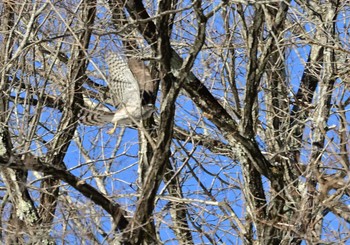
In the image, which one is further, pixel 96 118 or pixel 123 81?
pixel 96 118

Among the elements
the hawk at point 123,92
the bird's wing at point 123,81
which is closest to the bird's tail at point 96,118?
the hawk at point 123,92

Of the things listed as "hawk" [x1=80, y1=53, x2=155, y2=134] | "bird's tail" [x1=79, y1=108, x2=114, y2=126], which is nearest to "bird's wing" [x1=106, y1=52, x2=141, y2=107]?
"hawk" [x1=80, y1=53, x2=155, y2=134]

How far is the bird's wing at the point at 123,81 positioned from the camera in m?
6.28

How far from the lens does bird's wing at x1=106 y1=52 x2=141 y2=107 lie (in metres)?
6.28

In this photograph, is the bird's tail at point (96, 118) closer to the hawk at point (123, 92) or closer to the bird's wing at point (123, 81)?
the hawk at point (123, 92)

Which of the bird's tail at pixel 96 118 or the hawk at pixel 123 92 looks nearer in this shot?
the hawk at pixel 123 92

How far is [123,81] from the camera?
6.32m

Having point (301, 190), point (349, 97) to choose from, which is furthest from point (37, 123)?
point (349, 97)

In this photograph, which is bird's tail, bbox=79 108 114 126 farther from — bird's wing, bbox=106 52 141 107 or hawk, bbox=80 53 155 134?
bird's wing, bbox=106 52 141 107

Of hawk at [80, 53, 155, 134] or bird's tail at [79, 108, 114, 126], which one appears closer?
hawk at [80, 53, 155, 134]

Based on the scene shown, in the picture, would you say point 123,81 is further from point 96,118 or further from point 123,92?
point 96,118

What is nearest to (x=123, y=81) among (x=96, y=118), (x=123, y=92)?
(x=123, y=92)

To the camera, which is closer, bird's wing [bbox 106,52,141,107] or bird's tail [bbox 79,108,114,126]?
bird's wing [bbox 106,52,141,107]

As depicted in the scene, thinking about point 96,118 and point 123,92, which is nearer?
point 123,92
